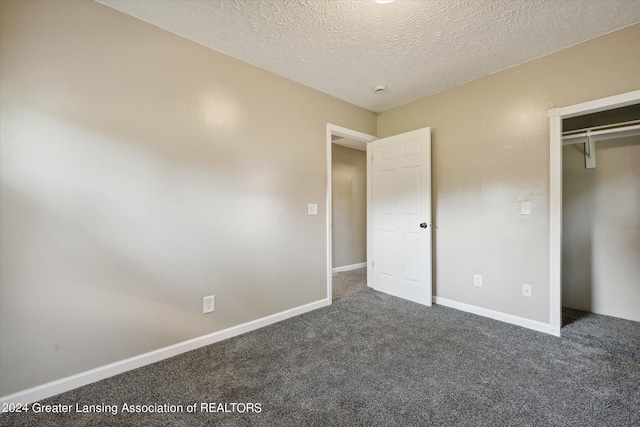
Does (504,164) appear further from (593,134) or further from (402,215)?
Result: (402,215)

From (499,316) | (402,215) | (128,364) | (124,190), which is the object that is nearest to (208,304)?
(128,364)

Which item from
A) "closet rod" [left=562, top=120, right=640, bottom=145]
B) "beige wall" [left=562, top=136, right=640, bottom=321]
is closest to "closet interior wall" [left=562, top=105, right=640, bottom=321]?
"beige wall" [left=562, top=136, right=640, bottom=321]

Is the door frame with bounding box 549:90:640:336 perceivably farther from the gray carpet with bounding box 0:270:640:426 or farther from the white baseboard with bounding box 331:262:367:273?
the white baseboard with bounding box 331:262:367:273

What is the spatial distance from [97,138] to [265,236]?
144cm

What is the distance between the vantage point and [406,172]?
3213 millimetres

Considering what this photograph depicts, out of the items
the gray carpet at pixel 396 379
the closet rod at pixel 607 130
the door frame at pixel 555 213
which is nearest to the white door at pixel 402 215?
the gray carpet at pixel 396 379

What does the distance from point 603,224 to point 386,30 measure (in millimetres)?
2871

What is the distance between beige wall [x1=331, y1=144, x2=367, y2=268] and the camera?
15.7 ft

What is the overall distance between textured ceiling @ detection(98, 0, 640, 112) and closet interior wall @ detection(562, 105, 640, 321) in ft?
3.91

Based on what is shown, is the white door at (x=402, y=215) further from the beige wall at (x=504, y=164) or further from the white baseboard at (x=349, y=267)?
the white baseboard at (x=349, y=267)

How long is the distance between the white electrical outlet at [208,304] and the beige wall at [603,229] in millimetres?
3668

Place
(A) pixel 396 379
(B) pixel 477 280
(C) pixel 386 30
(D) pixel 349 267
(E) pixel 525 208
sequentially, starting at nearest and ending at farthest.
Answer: (A) pixel 396 379 → (C) pixel 386 30 → (E) pixel 525 208 → (B) pixel 477 280 → (D) pixel 349 267

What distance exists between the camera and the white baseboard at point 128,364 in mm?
1529

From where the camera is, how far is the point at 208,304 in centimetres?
219
